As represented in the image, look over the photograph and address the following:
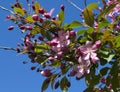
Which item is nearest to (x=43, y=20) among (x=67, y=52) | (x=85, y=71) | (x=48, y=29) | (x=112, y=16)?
(x=48, y=29)

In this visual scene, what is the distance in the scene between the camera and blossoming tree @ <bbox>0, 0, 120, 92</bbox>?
2.21 metres

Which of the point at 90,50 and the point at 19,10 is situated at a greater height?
the point at 19,10

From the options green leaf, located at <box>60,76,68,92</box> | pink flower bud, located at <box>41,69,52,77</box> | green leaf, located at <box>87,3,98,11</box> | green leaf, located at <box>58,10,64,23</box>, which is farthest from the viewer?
green leaf, located at <box>60,76,68,92</box>

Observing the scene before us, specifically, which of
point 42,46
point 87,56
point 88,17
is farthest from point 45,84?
point 88,17

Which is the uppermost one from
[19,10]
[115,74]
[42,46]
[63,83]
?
[19,10]

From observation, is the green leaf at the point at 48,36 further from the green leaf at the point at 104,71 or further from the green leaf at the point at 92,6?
the green leaf at the point at 104,71

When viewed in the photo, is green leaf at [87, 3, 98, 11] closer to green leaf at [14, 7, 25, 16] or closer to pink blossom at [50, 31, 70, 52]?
pink blossom at [50, 31, 70, 52]

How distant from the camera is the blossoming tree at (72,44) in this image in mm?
2207

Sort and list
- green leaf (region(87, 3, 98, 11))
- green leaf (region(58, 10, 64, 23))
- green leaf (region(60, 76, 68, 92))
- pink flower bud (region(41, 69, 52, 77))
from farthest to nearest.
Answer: green leaf (region(60, 76, 68, 92)), pink flower bud (region(41, 69, 52, 77)), green leaf (region(58, 10, 64, 23)), green leaf (region(87, 3, 98, 11))

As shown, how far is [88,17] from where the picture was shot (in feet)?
7.25

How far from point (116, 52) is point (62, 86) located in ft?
1.48

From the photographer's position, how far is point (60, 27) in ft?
7.36

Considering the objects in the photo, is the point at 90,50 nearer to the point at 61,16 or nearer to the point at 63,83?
the point at 61,16

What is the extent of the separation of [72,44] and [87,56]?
11 centimetres
